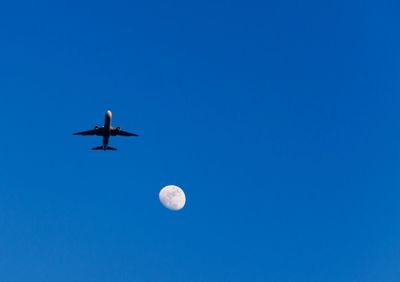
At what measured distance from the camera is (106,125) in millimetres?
198625
